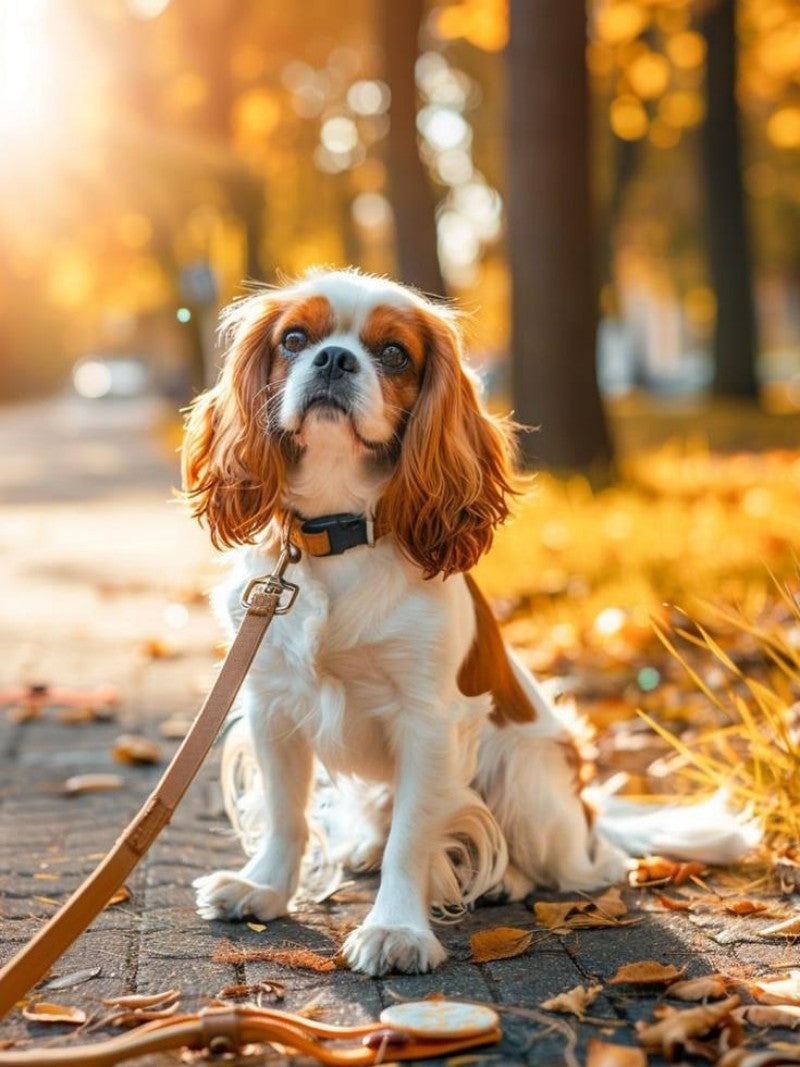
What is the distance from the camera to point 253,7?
2245cm

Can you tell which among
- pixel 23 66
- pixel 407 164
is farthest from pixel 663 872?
pixel 23 66

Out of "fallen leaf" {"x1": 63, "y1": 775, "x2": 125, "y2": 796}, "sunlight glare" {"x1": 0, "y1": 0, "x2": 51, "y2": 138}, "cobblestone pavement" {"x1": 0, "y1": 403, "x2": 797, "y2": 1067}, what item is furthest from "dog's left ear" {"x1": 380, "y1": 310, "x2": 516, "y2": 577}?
"sunlight glare" {"x1": 0, "y1": 0, "x2": 51, "y2": 138}

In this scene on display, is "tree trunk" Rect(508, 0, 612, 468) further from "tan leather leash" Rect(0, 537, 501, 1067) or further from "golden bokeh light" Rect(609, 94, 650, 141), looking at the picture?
"golden bokeh light" Rect(609, 94, 650, 141)

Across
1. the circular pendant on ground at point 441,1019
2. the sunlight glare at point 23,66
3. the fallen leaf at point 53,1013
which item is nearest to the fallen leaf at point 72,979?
the fallen leaf at point 53,1013

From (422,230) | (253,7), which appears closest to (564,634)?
(422,230)

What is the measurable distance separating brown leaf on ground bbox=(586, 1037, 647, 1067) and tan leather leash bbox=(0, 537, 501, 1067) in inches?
7.3

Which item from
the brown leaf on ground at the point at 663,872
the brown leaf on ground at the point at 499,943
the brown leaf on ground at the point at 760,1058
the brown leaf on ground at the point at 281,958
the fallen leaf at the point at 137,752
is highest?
the brown leaf on ground at the point at 760,1058

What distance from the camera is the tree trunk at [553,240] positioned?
10188 mm

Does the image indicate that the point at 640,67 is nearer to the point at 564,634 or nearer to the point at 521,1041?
the point at 564,634

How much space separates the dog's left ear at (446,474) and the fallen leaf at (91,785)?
1778 mm

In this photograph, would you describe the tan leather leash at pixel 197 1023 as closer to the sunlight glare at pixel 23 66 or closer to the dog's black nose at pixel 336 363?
the dog's black nose at pixel 336 363

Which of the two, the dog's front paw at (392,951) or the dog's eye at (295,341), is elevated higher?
the dog's eye at (295,341)

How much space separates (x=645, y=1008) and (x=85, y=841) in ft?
6.09

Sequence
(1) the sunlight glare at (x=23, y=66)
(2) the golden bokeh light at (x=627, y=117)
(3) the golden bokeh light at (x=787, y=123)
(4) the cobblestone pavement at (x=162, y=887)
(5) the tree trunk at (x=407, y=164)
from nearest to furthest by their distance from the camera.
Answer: (4) the cobblestone pavement at (x=162, y=887)
(5) the tree trunk at (x=407, y=164)
(3) the golden bokeh light at (x=787, y=123)
(1) the sunlight glare at (x=23, y=66)
(2) the golden bokeh light at (x=627, y=117)
